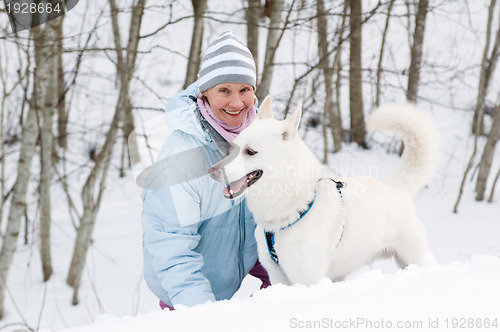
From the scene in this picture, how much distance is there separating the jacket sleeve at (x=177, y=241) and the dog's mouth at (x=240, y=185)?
0.16 m

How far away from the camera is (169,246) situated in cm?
167

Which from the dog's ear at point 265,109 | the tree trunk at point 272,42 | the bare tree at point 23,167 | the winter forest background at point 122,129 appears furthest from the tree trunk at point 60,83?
the tree trunk at point 272,42

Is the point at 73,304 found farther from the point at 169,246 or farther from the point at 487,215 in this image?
the point at 487,215

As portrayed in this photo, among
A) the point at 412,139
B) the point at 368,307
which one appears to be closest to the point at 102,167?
the point at 412,139

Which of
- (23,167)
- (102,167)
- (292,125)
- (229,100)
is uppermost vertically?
(229,100)

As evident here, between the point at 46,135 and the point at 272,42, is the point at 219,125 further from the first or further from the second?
the point at 46,135

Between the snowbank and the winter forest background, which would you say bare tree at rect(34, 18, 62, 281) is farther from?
the snowbank

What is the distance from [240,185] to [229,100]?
43 cm

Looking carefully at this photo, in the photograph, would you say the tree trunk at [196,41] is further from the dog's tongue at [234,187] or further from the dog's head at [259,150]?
the dog's tongue at [234,187]

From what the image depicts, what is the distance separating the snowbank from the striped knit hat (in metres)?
1.01

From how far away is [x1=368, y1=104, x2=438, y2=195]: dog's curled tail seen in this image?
78.5 inches

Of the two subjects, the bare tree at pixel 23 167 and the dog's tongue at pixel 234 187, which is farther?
the bare tree at pixel 23 167

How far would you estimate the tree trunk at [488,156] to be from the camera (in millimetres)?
5457

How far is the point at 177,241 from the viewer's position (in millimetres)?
1657
